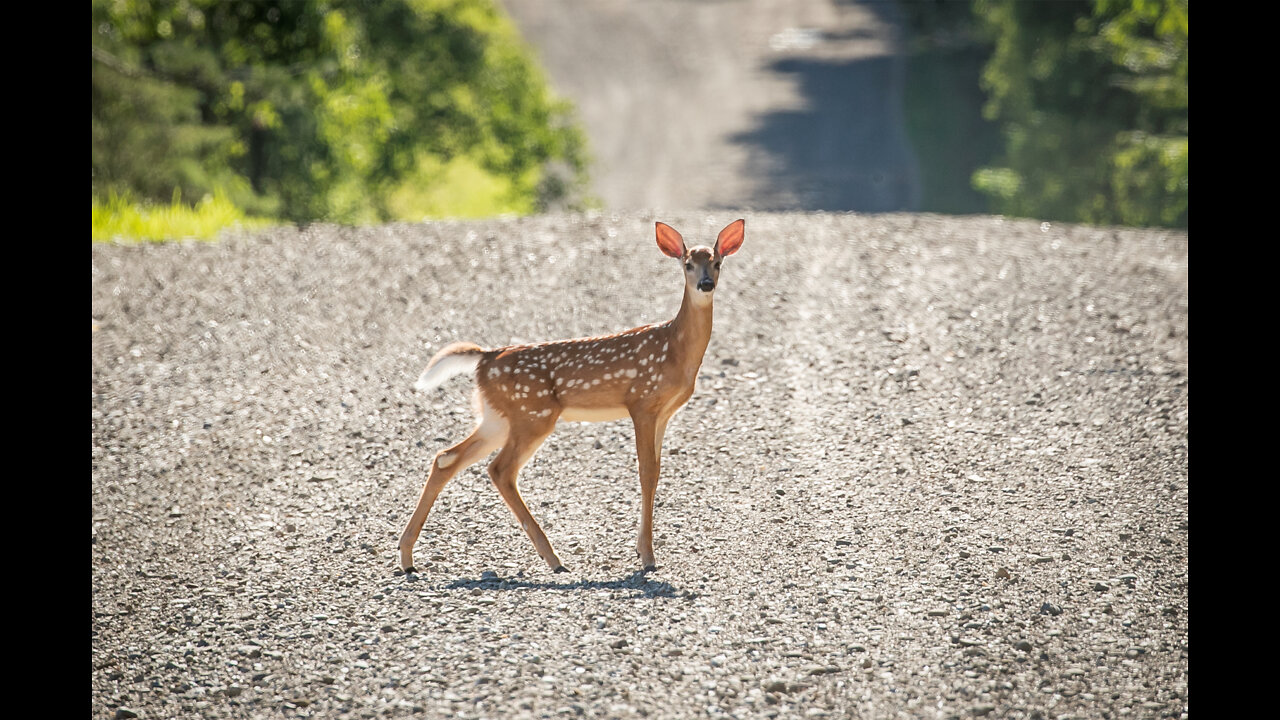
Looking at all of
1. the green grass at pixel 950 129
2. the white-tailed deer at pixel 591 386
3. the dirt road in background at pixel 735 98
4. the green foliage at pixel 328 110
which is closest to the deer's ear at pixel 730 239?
the white-tailed deer at pixel 591 386

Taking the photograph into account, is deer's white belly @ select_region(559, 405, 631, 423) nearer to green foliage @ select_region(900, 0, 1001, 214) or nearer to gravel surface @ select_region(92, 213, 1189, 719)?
gravel surface @ select_region(92, 213, 1189, 719)

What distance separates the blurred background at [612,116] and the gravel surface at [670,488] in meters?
5.05

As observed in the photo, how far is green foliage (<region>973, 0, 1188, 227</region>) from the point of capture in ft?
69.3

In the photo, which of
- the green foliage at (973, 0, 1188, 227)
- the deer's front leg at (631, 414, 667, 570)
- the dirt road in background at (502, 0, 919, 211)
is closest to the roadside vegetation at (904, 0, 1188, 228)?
the green foliage at (973, 0, 1188, 227)

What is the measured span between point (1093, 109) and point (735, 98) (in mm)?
19985

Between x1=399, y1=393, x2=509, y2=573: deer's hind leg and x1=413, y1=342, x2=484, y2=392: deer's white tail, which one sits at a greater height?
x1=413, y1=342, x2=484, y2=392: deer's white tail

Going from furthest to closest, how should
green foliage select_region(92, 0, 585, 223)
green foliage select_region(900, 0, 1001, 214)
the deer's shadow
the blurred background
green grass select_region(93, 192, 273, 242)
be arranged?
1. green foliage select_region(900, 0, 1001, 214)
2. the blurred background
3. green foliage select_region(92, 0, 585, 223)
4. green grass select_region(93, 192, 273, 242)
5. the deer's shadow

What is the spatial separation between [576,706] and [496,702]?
345mm

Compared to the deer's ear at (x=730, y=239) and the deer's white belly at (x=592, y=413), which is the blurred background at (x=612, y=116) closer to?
the deer's white belly at (x=592, y=413)

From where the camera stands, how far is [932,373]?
31.7ft

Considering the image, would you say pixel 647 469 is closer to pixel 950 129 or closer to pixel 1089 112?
pixel 1089 112

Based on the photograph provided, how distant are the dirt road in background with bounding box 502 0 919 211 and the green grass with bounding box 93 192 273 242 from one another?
639 inches
